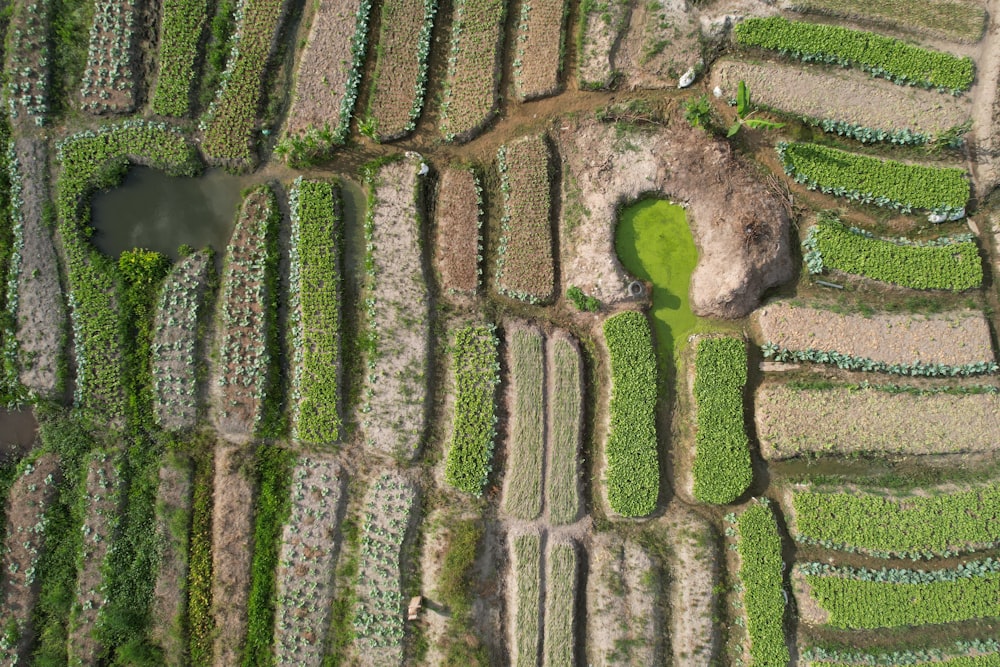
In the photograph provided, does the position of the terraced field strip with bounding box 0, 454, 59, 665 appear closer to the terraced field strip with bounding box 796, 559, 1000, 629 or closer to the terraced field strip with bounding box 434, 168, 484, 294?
the terraced field strip with bounding box 434, 168, 484, 294

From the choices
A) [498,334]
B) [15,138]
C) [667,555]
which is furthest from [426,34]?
[667,555]

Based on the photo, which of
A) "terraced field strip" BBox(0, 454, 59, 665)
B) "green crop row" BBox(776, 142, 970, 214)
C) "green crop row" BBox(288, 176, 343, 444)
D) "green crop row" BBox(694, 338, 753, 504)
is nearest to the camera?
"terraced field strip" BBox(0, 454, 59, 665)

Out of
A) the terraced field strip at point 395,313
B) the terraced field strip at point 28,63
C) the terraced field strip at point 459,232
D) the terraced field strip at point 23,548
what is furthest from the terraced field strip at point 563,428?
the terraced field strip at point 28,63

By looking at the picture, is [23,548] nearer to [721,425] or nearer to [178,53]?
[178,53]

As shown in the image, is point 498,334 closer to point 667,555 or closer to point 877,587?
point 667,555

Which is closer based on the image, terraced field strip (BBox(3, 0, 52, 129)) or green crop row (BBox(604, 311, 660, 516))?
green crop row (BBox(604, 311, 660, 516))

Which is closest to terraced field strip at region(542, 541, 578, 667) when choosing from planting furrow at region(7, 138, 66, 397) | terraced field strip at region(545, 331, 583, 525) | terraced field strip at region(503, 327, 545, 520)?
terraced field strip at region(545, 331, 583, 525)

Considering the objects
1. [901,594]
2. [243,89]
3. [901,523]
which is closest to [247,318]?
[243,89]

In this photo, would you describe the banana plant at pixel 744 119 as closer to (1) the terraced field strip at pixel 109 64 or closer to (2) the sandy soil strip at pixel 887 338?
(2) the sandy soil strip at pixel 887 338
